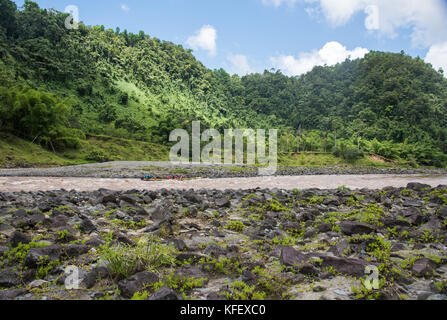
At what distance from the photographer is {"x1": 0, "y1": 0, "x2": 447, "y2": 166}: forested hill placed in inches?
2498

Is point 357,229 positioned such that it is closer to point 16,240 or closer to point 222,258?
point 222,258

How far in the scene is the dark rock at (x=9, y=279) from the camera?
10.7 feet

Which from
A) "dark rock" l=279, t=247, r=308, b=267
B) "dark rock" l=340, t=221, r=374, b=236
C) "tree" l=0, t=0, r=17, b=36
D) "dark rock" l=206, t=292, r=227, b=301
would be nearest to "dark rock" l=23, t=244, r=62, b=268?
"dark rock" l=206, t=292, r=227, b=301

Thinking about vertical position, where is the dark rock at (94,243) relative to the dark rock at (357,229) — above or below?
below

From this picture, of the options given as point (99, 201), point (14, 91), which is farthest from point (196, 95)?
point (99, 201)

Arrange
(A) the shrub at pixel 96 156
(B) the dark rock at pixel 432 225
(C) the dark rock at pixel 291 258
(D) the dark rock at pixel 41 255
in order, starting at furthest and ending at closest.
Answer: (A) the shrub at pixel 96 156 → (B) the dark rock at pixel 432 225 → (C) the dark rock at pixel 291 258 → (D) the dark rock at pixel 41 255

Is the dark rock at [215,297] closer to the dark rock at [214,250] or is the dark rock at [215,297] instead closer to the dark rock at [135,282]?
the dark rock at [135,282]

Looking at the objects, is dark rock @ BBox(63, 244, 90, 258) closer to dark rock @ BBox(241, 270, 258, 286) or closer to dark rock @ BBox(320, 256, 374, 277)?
dark rock @ BBox(241, 270, 258, 286)

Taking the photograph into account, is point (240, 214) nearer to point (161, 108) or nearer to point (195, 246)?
point (195, 246)

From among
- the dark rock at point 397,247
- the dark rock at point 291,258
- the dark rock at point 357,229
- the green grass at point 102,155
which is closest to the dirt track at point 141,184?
the dark rock at point 357,229

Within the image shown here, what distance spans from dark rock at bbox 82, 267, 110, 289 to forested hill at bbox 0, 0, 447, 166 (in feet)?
153

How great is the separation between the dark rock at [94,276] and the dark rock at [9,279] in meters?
0.81

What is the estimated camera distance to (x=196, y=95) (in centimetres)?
14125
